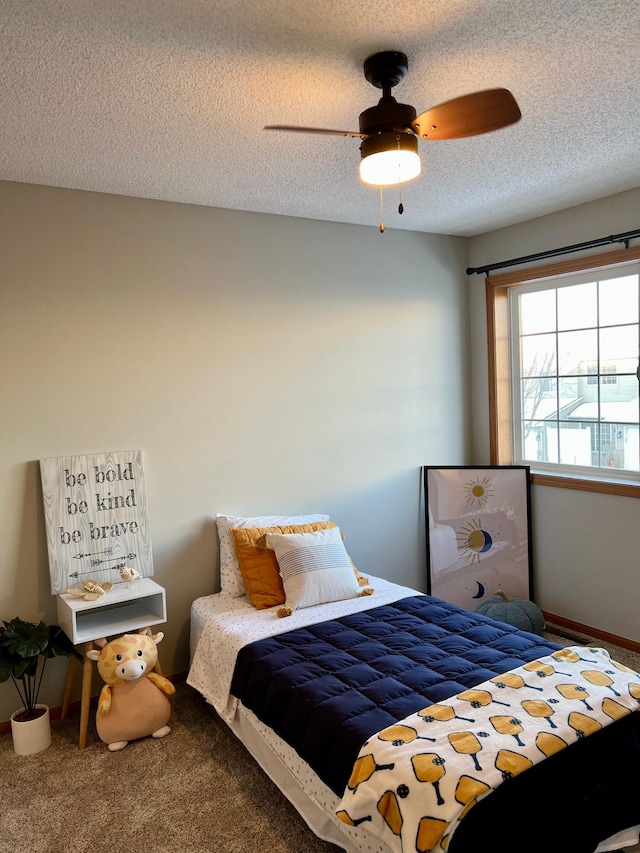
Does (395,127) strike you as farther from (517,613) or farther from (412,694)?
(517,613)

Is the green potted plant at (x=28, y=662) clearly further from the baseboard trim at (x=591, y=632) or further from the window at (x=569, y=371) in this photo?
the window at (x=569, y=371)

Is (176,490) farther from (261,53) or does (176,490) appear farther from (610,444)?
(610,444)

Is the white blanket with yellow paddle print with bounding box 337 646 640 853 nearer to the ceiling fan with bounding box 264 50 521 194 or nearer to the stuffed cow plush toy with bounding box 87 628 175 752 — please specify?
the stuffed cow plush toy with bounding box 87 628 175 752

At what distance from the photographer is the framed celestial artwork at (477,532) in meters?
4.00

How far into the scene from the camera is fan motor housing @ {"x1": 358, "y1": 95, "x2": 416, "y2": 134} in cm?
188

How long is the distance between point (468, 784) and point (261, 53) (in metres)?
2.13

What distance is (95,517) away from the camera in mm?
3018

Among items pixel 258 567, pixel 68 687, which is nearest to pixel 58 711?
pixel 68 687

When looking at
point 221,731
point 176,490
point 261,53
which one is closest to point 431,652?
point 221,731

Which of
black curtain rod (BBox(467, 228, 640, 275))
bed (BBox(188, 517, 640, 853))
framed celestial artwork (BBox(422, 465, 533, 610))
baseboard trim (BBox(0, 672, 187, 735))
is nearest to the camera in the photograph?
bed (BBox(188, 517, 640, 853))

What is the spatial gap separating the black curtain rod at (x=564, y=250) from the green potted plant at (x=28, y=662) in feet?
11.0

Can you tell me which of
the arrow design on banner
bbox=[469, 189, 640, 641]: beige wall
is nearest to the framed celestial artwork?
bbox=[469, 189, 640, 641]: beige wall

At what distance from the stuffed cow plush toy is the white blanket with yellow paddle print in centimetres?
128

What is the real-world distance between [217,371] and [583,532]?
2364mm
